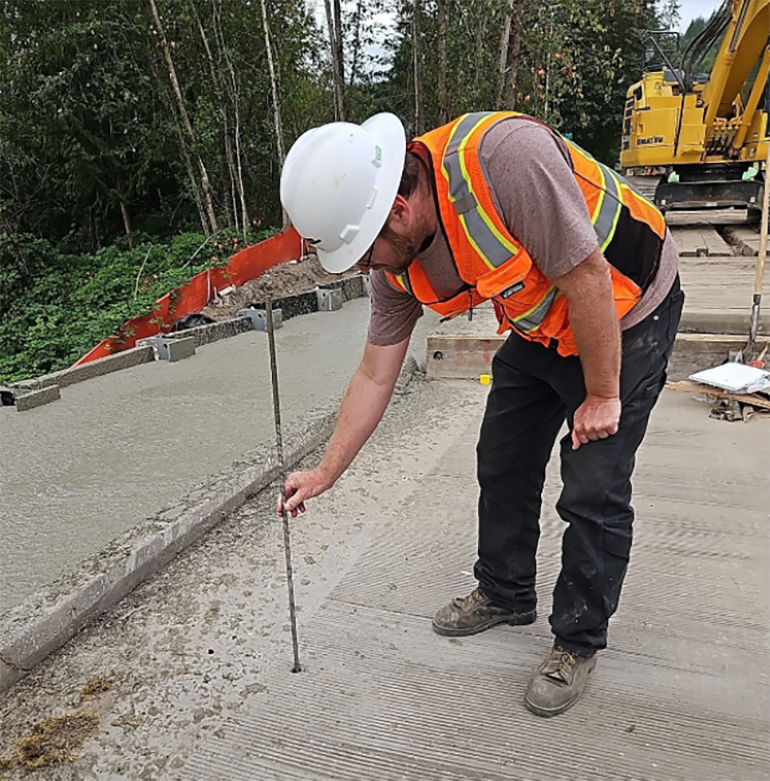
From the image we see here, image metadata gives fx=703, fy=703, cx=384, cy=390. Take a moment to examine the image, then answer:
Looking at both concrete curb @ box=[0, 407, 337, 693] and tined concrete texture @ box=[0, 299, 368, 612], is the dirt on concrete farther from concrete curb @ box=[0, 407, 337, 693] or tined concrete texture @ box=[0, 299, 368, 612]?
concrete curb @ box=[0, 407, 337, 693]

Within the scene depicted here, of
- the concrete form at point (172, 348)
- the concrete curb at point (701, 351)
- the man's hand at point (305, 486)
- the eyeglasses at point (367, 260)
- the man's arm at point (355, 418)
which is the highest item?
the eyeglasses at point (367, 260)

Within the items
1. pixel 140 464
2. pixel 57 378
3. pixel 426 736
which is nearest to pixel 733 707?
pixel 426 736

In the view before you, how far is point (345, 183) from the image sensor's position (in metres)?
1.58

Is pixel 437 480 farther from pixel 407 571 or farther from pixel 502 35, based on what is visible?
pixel 502 35

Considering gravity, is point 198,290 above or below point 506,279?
below

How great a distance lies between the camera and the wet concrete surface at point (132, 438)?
9.62 ft

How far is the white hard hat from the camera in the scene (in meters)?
1.59

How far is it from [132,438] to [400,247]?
2.90 meters

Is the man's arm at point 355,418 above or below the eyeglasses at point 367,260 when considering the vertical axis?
below

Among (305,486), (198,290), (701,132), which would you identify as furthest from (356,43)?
(305,486)

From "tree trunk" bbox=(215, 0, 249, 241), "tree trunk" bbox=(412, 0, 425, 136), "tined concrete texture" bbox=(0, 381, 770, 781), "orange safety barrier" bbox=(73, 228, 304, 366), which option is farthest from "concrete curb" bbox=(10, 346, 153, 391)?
"tree trunk" bbox=(412, 0, 425, 136)

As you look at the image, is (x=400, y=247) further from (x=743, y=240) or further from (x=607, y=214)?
(x=743, y=240)

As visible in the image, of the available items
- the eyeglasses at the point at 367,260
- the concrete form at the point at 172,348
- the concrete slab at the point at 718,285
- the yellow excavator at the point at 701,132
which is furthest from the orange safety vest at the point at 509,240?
the yellow excavator at the point at 701,132

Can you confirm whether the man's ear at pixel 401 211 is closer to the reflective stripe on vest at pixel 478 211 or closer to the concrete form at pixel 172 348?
the reflective stripe on vest at pixel 478 211
